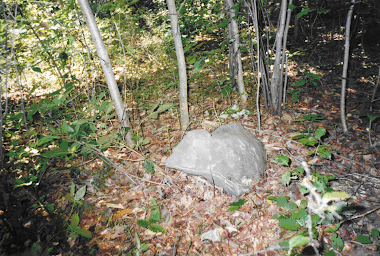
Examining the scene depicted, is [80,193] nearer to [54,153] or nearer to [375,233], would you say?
[54,153]

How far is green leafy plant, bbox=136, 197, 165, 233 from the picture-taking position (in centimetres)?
202

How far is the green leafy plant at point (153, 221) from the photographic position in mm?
2020

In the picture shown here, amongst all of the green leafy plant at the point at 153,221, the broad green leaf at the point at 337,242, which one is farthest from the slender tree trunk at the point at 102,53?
the broad green leaf at the point at 337,242

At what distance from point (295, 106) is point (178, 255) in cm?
311

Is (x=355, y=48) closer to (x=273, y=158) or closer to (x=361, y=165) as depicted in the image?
(x=361, y=165)

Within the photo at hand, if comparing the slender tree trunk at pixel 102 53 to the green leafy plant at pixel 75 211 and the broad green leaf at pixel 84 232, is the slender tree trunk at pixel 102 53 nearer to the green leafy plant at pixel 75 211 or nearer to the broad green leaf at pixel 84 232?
the green leafy plant at pixel 75 211

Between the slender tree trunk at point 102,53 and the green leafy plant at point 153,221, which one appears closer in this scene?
the green leafy plant at point 153,221

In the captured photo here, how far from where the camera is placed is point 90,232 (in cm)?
208

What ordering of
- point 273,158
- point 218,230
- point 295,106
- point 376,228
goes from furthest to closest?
1. point 295,106
2. point 273,158
3. point 218,230
4. point 376,228

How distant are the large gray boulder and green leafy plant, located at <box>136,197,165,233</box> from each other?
0.52 m

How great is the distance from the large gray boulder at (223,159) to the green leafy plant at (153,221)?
1.69ft

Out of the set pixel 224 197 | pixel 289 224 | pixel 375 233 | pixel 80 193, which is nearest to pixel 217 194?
pixel 224 197

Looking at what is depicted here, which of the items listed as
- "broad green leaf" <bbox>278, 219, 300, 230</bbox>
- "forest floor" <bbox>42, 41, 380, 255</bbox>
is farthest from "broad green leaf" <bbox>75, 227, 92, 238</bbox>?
"broad green leaf" <bbox>278, 219, 300, 230</bbox>

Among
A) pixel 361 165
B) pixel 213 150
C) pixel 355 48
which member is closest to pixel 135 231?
pixel 213 150
